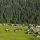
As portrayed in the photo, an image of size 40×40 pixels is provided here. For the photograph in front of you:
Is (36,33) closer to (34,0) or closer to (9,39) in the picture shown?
(9,39)

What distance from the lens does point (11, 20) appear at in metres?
86.2

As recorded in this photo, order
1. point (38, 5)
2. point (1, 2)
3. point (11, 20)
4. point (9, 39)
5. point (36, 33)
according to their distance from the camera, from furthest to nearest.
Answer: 1. point (1, 2)
2. point (38, 5)
3. point (11, 20)
4. point (36, 33)
5. point (9, 39)

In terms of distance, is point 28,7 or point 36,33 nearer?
point 36,33

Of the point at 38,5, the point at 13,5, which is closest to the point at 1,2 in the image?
the point at 13,5

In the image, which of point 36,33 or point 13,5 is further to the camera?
point 13,5

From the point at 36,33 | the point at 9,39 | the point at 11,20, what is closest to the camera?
the point at 9,39

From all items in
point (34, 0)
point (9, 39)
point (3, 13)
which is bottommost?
point (3, 13)

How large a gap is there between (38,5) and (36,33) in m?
56.5

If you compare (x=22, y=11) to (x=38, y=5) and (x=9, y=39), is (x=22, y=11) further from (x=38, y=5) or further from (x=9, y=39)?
(x=9, y=39)

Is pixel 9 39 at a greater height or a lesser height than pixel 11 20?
greater


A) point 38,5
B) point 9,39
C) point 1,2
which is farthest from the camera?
point 1,2

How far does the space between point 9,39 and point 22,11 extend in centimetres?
6658

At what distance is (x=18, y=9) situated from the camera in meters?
103

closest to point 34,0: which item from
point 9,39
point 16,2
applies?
point 16,2
